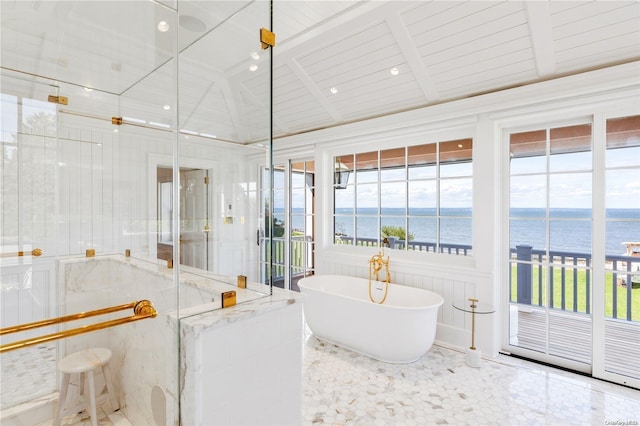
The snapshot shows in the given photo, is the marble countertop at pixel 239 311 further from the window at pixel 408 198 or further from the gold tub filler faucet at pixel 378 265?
the window at pixel 408 198

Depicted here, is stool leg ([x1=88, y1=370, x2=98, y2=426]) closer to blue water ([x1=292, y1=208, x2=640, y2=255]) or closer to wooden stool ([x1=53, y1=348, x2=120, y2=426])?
wooden stool ([x1=53, y1=348, x2=120, y2=426])

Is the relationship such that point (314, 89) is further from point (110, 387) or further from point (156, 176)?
point (110, 387)

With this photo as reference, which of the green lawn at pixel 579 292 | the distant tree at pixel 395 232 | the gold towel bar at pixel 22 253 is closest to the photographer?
the gold towel bar at pixel 22 253

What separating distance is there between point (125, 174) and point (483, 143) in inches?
115

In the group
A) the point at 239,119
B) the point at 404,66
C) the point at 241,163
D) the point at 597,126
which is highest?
the point at 404,66

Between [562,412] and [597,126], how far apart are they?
2116 millimetres

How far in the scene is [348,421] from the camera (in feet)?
6.45

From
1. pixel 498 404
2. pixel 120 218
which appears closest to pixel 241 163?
pixel 120 218

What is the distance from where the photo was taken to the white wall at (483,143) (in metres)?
2.35

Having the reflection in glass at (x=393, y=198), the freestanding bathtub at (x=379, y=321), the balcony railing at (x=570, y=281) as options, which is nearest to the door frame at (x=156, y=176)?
the freestanding bathtub at (x=379, y=321)

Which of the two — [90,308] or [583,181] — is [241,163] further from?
[583,181]

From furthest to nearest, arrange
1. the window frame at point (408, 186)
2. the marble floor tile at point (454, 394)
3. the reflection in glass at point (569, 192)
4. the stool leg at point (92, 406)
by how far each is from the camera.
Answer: the window frame at point (408, 186), the reflection in glass at point (569, 192), the marble floor tile at point (454, 394), the stool leg at point (92, 406)

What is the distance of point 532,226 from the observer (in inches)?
110

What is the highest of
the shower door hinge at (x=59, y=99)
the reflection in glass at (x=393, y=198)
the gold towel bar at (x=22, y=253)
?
the shower door hinge at (x=59, y=99)
